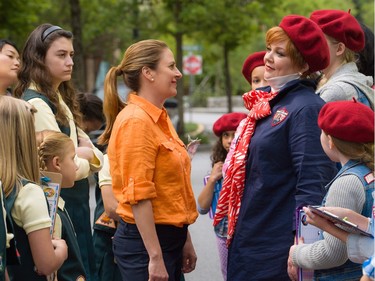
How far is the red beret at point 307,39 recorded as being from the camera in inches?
170

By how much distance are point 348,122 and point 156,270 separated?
1.25 meters

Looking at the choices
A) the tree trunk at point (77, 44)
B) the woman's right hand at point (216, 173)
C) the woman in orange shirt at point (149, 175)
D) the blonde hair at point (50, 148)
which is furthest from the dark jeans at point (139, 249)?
the tree trunk at point (77, 44)

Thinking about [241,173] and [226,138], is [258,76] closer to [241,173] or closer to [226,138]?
[226,138]

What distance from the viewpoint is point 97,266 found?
19.0 ft

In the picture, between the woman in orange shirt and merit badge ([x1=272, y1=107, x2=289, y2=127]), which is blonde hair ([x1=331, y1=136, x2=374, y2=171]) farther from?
the woman in orange shirt

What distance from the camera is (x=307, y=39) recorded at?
4.32 metres

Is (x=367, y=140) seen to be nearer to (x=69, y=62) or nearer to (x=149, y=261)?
(x=149, y=261)

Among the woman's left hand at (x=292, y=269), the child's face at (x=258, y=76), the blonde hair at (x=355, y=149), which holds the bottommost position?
the woman's left hand at (x=292, y=269)

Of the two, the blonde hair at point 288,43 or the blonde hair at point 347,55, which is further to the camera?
the blonde hair at point 347,55

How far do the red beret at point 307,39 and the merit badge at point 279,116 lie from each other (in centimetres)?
32

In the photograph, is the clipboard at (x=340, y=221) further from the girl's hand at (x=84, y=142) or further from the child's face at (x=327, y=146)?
the girl's hand at (x=84, y=142)

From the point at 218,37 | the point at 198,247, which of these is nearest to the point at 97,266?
the point at 198,247

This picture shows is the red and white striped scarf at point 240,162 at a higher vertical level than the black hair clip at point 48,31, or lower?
lower

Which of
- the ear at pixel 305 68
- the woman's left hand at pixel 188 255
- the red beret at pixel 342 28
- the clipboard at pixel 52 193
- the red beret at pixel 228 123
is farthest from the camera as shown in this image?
the red beret at pixel 228 123
